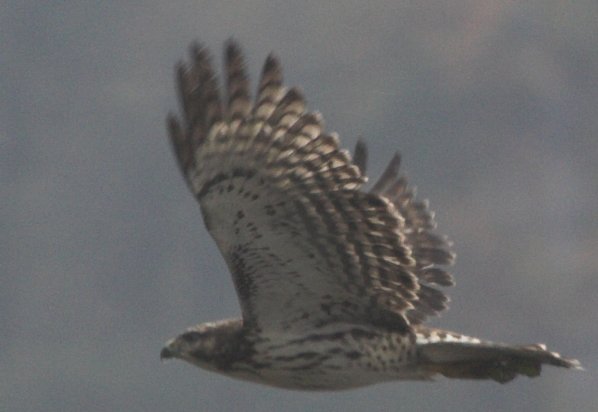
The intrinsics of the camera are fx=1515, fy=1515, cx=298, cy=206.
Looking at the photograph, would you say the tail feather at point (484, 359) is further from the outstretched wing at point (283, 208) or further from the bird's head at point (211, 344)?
the bird's head at point (211, 344)

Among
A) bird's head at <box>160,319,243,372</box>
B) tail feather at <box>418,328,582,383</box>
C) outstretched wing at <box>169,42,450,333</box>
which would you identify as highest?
outstretched wing at <box>169,42,450,333</box>

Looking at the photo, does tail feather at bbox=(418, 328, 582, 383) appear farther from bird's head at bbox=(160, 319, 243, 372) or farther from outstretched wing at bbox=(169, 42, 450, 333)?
bird's head at bbox=(160, 319, 243, 372)

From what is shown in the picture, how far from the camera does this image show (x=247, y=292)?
14297 mm

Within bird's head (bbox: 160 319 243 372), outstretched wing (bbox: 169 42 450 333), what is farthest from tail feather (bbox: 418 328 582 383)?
bird's head (bbox: 160 319 243 372)

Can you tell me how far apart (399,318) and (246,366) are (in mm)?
1530

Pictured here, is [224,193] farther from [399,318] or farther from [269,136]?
[399,318]

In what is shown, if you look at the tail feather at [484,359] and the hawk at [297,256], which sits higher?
the hawk at [297,256]

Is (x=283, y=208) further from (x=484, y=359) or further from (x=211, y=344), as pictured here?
A: (x=484, y=359)

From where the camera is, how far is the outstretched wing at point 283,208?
13.4m

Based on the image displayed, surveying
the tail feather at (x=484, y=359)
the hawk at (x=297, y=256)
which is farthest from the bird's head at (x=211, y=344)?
the tail feather at (x=484, y=359)

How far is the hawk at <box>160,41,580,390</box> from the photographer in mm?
13461

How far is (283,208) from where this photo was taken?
1369cm

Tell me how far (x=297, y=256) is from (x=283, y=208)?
602 millimetres

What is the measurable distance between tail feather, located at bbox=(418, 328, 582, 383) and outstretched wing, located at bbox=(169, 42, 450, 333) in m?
0.41
